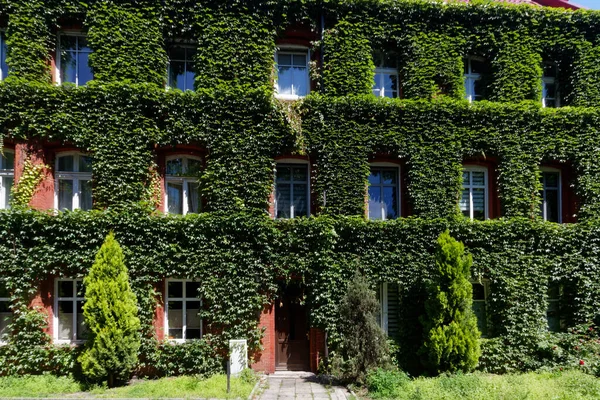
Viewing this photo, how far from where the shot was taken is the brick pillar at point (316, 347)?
33.3ft

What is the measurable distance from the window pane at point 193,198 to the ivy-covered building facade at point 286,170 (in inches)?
1.6

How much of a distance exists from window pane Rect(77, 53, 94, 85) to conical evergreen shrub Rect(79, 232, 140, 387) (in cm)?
485

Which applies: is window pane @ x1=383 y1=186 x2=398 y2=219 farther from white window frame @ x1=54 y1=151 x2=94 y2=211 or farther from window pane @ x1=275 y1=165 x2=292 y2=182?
white window frame @ x1=54 y1=151 x2=94 y2=211

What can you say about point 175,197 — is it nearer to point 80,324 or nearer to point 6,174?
point 80,324

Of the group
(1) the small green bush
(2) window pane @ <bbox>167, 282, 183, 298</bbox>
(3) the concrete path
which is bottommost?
(3) the concrete path

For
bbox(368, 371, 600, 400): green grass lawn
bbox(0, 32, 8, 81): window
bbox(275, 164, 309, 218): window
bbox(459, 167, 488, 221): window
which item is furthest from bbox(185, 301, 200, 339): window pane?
bbox(0, 32, 8, 81): window

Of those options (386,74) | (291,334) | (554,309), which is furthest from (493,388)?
(386,74)

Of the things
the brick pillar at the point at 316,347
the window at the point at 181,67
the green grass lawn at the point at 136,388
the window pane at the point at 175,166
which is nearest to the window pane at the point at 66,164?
the window pane at the point at 175,166

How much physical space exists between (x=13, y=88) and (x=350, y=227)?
30.6ft

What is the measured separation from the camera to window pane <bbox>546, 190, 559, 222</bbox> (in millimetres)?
11586

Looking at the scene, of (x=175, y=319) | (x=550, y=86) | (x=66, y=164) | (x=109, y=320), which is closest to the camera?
(x=109, y=320)

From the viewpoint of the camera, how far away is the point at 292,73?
11484 millimetres

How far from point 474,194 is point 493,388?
5.44 m

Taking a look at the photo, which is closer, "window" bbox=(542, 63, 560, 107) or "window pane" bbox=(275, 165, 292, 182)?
"window pane" bbox=(275, 165, 292, 182)
